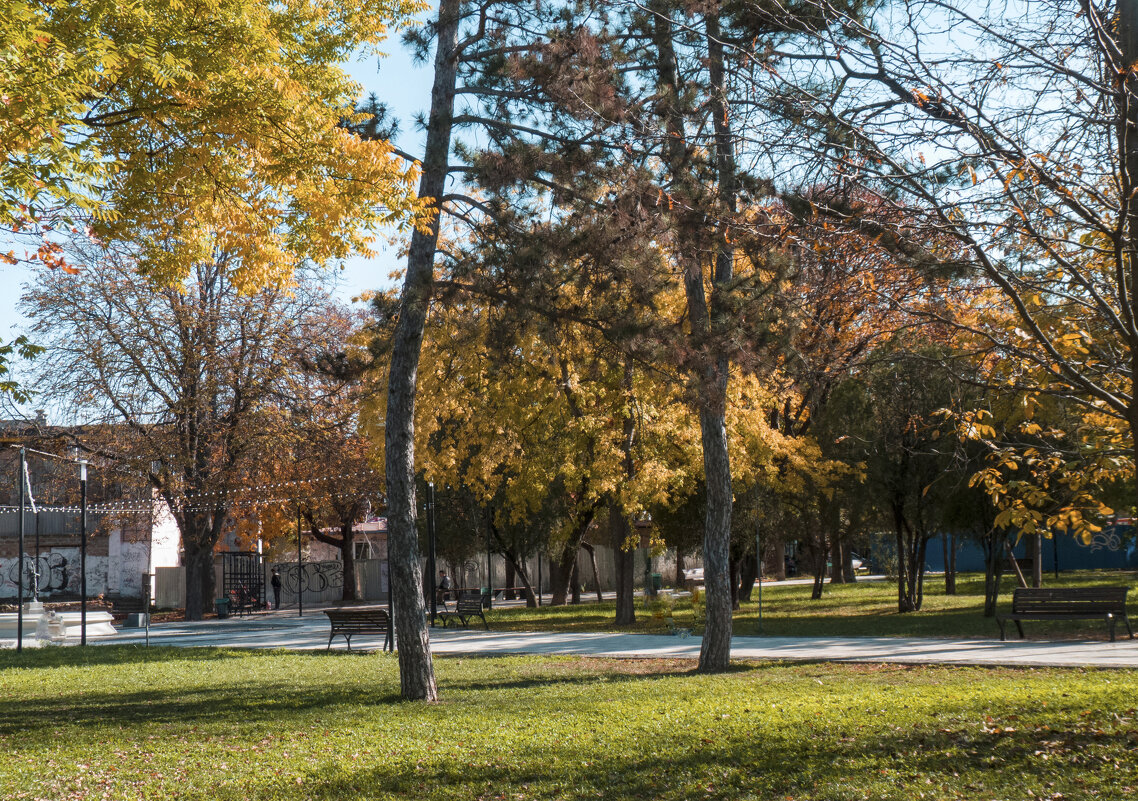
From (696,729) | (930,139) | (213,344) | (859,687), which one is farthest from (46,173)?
(213,344)

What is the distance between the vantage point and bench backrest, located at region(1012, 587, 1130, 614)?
16141mm

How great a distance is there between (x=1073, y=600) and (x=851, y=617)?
749cm

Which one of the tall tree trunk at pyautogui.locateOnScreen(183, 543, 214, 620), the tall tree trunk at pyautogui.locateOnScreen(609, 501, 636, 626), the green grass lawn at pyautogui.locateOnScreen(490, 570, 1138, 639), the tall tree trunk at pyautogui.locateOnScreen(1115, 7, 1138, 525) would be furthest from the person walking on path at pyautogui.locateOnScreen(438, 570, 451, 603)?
the tall tree trunk at pyautogui.locateOnScreen(1115, 7, 1138, 525)

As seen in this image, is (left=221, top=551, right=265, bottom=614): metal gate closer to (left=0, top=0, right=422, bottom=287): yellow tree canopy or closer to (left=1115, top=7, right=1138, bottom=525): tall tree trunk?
(left=0, top=0, right=422, bottom=287): yellow tree canopy

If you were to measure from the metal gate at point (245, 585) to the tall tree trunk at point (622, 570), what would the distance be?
54.7ft

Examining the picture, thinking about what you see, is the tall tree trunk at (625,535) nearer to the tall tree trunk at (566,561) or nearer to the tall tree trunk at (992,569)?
the tall tree trunk at (566,561)

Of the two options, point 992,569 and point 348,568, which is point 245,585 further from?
point 992,569

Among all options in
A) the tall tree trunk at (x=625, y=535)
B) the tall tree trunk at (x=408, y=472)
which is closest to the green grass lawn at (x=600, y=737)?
the tall tree trunk at (x=408, y=472)

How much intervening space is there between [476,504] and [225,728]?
Result: 24144 mm

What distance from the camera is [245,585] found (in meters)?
40.7

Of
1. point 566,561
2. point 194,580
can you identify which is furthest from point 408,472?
point 194,580

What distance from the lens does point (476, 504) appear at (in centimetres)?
3394

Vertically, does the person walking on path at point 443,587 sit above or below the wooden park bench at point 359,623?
below

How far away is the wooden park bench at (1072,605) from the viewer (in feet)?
52.6
